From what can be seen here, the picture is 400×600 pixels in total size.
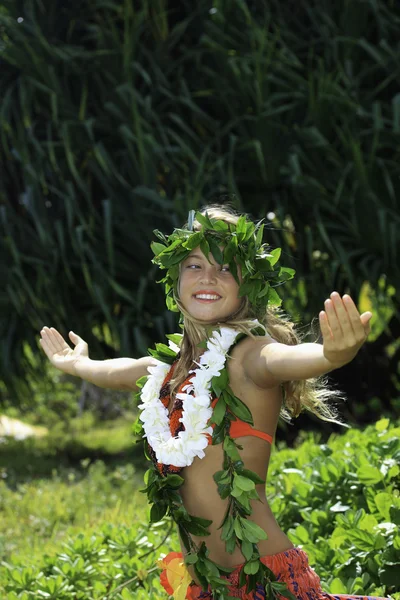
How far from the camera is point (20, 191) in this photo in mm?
7137

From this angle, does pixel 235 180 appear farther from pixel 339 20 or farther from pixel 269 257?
pixel 269 257

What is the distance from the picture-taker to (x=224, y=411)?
2.27 m

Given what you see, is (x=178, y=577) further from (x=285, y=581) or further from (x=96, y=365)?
(x=96, y=365)

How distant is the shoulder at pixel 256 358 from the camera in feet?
7.36

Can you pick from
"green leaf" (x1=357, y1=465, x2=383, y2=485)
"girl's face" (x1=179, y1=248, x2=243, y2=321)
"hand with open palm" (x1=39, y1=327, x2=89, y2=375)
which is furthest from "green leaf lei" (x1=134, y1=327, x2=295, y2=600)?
"green leaf" (x1=357, y1=465, x2=383, y2=485)

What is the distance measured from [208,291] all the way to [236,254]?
0.43 ft

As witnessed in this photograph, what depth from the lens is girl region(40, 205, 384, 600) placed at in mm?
2252

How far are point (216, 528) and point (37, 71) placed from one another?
202 inches

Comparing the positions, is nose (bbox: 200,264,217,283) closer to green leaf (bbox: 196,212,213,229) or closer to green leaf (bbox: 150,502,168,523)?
green leaf (bbox: 196,212,213,229)

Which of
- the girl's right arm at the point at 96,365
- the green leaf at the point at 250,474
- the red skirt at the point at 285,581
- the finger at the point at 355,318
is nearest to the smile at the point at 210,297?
the girl's right arm at the point at 96,365

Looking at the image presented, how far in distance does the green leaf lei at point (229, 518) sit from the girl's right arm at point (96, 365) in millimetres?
434

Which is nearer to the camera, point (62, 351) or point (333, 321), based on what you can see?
point (333, 321)

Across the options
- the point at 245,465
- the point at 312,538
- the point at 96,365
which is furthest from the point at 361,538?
the point at 96,365

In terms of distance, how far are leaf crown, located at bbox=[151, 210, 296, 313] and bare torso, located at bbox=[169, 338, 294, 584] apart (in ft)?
0.57
